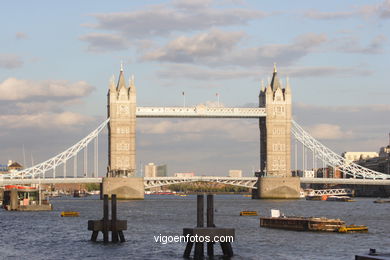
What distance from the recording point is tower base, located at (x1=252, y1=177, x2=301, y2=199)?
6152 inches

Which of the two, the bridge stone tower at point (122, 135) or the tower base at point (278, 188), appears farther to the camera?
the tower base at point (278, 188)

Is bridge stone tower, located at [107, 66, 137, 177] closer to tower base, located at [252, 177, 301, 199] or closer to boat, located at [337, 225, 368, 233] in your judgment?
tower base, located at [252, 177, 301, 199]

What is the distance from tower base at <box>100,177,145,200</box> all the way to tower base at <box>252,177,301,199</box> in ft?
66.9

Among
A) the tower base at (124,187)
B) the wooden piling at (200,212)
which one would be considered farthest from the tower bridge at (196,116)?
the wooden piling at (200,212)

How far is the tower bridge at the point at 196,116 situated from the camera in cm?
15162

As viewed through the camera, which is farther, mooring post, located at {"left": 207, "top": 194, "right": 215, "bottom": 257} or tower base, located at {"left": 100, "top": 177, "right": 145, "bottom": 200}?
tower base, located at {"left": 100, "top": 177, "right": 145, "bottom": 200}

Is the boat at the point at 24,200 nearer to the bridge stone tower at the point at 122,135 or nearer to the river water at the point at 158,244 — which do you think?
the bridge stone tower at the point at 122,135

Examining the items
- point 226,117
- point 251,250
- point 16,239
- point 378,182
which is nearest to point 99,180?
point 226,117

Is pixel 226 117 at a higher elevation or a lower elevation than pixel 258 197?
higher

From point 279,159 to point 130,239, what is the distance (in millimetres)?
97068

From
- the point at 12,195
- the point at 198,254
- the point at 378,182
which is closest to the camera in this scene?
the point at 198,254

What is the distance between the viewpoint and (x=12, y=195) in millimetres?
119375

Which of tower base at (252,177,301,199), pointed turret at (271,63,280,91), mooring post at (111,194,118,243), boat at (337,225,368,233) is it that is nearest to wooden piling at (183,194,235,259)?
mooring post at (111,194,118,243)

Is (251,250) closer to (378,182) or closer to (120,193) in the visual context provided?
(120,193)
